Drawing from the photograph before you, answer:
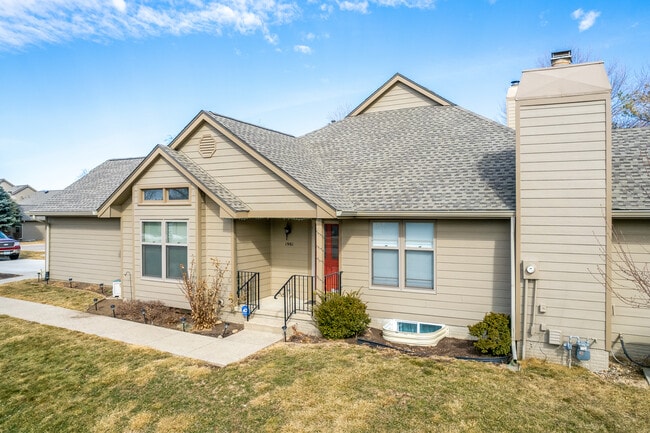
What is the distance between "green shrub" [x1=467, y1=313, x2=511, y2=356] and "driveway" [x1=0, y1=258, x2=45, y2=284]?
1816 centimetres

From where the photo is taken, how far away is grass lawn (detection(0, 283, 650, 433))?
17.1 feet

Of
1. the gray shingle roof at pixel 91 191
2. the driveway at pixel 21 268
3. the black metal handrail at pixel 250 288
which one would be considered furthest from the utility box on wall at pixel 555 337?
the driveway at pixel 21 268

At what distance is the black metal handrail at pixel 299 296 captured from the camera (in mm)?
9602

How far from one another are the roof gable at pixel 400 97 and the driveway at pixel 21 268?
16453 millimetres

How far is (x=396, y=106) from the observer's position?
46.0 ft

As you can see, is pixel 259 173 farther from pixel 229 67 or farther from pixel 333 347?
pixel 229 67

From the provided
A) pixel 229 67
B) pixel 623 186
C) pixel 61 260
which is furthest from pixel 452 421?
pixel 229 67

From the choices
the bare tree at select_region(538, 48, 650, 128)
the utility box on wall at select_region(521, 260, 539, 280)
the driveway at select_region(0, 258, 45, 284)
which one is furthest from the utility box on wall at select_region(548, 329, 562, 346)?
the driveway at select_region(0, 258, 45, 284)

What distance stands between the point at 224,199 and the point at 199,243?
150 centimetres

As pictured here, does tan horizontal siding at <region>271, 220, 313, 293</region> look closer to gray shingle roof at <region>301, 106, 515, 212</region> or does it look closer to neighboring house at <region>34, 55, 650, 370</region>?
neighboring house at <region>34, 55, 650, 370</region>

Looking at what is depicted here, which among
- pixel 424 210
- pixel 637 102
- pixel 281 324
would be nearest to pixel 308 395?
pixel 281 324

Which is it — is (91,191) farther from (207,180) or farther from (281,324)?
(281,324)

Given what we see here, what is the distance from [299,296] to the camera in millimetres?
10789

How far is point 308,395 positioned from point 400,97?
435 inches
